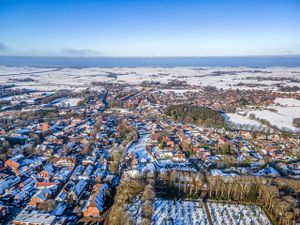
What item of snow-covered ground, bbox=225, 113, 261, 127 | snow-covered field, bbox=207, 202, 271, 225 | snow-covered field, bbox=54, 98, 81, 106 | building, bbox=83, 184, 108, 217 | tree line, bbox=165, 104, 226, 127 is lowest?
snow-covered field, bbox=207, 202, 271, 225

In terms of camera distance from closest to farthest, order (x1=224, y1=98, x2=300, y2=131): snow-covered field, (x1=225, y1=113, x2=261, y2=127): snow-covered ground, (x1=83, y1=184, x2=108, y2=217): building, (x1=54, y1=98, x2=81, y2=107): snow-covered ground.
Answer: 1. (x1=83, y1=184, x2=108, y2=217): building
2. (x1=224, y1=98, x2=300, y2=131): snow-covered field
3. (x1=225, y1=113, x2=261, y2=127): snow-covered ground
4. (x1=54, y1=98, x2=81, y2=107): snow-covered ground

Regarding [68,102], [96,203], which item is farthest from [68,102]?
[96,203]

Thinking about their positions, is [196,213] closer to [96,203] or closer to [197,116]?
[96,203]

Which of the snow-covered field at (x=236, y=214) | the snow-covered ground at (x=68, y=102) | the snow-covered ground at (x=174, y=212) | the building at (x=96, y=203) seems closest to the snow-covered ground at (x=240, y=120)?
the snow-covered field at (x=236, y=214)

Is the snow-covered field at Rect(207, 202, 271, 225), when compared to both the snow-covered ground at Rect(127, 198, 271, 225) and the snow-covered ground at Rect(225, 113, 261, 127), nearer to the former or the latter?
the snow-covered ground at Rect(127, 198, 271, 225)

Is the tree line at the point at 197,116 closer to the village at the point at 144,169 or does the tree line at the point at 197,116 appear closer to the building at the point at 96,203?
the village at the point at 144,169

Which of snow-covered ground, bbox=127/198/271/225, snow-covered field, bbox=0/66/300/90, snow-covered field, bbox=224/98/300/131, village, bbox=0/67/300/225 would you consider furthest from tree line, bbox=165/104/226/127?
snow-covered field, bbox=0/66/300/90
